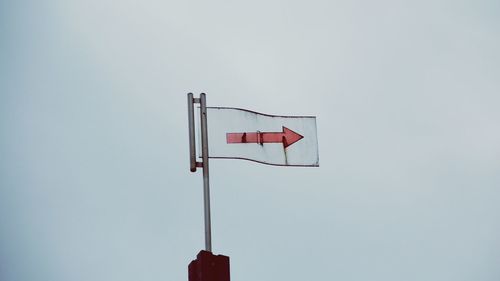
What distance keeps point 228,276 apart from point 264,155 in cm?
196

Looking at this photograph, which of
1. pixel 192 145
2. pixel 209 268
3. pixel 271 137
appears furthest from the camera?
pixel 271 137

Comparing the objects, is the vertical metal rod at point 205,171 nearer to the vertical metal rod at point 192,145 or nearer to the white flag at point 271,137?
the vertical metal rod at point 192,145

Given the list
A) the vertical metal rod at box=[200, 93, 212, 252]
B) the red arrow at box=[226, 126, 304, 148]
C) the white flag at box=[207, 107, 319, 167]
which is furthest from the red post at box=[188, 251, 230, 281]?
the red arrow at box=[226, 126, 304, 148]

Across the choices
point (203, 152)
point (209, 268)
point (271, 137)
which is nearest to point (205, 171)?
point (203, 152)

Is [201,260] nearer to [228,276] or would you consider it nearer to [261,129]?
[228,276]

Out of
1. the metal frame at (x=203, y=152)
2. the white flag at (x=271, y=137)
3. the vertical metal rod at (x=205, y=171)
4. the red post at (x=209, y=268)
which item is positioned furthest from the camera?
the white flag at (x=271, y=137)

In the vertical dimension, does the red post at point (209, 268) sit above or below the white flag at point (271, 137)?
below

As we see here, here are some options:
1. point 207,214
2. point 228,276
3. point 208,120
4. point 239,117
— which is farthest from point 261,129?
point 228,276

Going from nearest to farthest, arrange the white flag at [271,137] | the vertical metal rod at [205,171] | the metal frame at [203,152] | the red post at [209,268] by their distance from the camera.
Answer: the red post at [209,268]
the vertical metal rod at [205,171]
the metal frame at [203,152]
the white flag at [271,137]

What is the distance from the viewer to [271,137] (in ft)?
23.2

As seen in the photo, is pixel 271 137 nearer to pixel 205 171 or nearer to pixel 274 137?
pixel 274 137

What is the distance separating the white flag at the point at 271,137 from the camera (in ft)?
22.6

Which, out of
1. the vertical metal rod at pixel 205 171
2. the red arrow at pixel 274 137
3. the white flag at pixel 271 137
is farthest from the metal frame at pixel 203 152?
the red arrow at pixel 274 137

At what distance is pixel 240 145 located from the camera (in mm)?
6895
